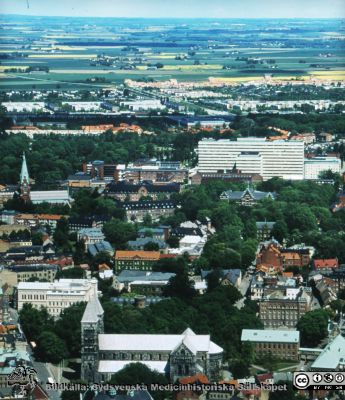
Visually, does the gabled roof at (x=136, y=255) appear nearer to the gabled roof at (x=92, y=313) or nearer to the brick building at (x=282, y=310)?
the brick building at (x=282, y=310)

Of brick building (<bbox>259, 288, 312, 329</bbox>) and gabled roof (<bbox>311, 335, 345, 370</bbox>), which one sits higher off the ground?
brick building (<bbox>259, 288, 312, 329</bbox>)

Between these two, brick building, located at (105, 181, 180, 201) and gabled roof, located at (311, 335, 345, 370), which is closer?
gabled roof, located at (311, 335, 345, 370)

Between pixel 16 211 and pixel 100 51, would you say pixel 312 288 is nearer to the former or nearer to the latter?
pixel 16 211

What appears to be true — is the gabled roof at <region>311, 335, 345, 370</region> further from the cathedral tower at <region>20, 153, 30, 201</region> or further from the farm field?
the farm field

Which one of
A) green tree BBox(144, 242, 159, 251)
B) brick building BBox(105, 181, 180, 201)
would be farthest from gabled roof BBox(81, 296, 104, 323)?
brick building BBox(105, 181, 180, 201)

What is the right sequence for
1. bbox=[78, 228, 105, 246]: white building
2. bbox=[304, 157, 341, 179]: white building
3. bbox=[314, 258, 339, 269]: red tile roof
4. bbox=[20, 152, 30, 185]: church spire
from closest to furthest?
bbox=[314, 258, 339, 269]: red tile roof → bbox=[78, 228, 105, 246]: white building → bbox=[20, 152, 30, 185]: church spire → bbox=[304, 157, 341, 179]: white building

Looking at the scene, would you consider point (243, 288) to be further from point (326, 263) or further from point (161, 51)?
point (161, 51)

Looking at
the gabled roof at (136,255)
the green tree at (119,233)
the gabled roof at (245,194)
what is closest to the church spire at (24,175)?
the gabled roof at (245,194)
